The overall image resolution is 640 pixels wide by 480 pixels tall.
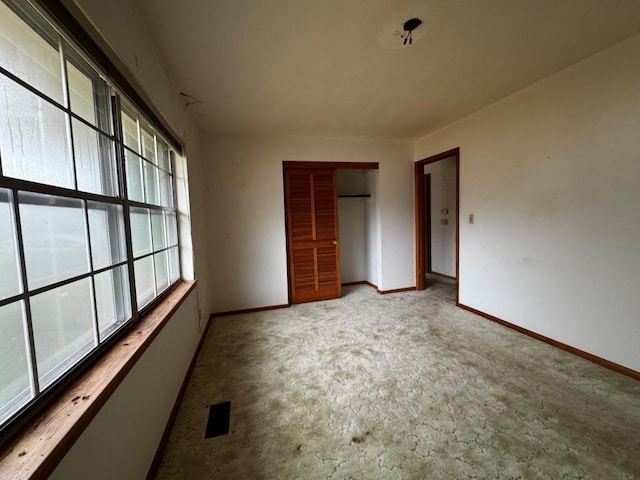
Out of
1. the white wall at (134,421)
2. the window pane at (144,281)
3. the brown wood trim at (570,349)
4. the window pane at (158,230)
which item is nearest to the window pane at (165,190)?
the window pane at (158,230)

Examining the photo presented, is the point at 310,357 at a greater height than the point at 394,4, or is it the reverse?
the point at 394,4

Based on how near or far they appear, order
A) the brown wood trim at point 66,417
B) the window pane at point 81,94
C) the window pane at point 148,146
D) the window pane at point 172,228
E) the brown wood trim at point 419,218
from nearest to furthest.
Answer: the brown wood trim at point 66,417 < the window pane at point 81,94 < the window pane at point 148,146 < the window pane at point 172,228 < the brown wood trim at point 419,218

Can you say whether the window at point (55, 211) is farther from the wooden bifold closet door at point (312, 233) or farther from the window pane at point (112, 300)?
the wooden bifold closet door at point (312, 233)

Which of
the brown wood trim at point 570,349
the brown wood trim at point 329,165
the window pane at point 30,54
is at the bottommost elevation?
the brown wood trim at point 570,349

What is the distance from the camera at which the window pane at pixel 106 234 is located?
114 centimetres

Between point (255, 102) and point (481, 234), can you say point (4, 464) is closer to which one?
point (255, 102)

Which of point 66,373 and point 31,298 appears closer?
point 31,298

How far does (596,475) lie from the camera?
126cm

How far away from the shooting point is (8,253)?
73 cm

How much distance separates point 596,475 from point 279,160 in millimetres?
3713

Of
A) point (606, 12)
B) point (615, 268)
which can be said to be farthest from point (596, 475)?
point (606, 12)

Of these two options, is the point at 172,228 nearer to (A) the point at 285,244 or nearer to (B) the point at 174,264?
(B) the point at 174,264

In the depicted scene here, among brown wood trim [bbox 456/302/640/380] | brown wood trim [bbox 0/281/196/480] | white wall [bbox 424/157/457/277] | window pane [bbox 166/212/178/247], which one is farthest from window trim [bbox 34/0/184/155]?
white wall [bbox 424/157/457/277]

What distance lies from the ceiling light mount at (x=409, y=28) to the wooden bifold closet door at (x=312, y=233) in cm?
217
